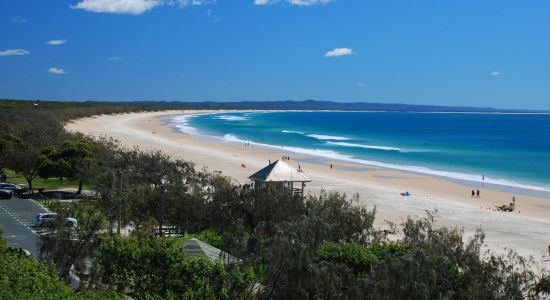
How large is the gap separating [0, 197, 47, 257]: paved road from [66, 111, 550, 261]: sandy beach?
15.4 metres

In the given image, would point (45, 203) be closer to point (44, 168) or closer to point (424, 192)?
point (44, 168)

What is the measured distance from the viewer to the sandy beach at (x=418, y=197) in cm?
2877

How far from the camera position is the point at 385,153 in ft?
236

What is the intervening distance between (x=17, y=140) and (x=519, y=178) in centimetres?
3909

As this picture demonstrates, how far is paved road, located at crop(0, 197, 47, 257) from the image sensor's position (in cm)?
2151

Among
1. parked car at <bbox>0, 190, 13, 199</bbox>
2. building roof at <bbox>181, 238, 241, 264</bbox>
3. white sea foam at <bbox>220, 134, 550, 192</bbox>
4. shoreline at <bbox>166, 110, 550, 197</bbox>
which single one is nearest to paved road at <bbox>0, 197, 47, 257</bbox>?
parked car at <bbox>0, 190, 13, 199</bbox>

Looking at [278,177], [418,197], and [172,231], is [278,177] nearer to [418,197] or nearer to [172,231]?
[172,231]

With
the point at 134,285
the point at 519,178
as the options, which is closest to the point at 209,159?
the point at 519,178

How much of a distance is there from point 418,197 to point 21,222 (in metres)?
24.3

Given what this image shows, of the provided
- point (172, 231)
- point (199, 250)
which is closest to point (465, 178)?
point (172, 231)

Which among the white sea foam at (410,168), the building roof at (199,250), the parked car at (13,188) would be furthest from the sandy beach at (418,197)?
the parked car at (13,188)

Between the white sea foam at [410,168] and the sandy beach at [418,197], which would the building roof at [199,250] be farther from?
the white sea foam at [410,168]

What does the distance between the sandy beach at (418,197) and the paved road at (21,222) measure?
15.4 meters

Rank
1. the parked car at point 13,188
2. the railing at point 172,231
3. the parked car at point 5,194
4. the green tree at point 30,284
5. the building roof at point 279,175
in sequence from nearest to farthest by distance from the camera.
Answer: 1. the green tree at point 30,284
2. the railing at point 172,231
3. the building roof at point 279,175
4. the parked car at point 5,194
5. the parked car at point 13,188
